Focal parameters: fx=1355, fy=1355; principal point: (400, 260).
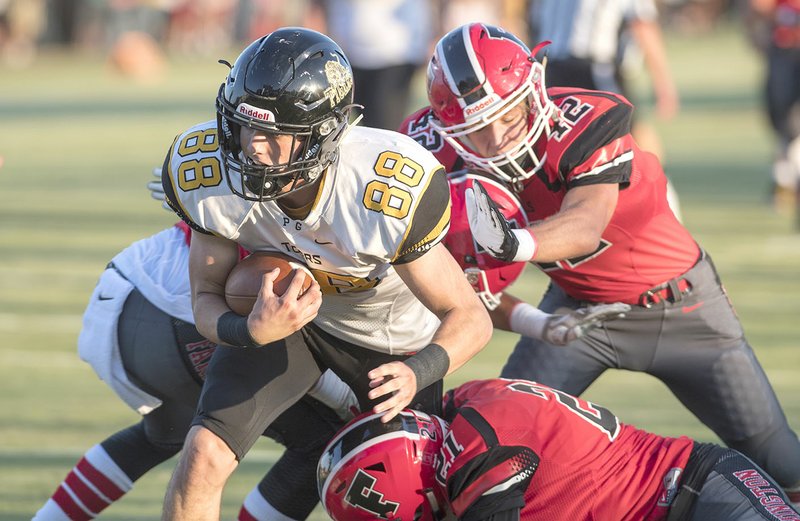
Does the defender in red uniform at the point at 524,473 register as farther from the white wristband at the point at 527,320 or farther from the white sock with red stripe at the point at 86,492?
the white sock with red stripe at the point at 86,492

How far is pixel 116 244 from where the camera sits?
9.54m

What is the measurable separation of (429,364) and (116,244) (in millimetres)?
6323

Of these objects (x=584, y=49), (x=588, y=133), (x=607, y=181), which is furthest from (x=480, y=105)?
(x=584, y=49)

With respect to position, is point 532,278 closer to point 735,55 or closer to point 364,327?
point 364,327

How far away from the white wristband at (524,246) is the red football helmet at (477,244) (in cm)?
19

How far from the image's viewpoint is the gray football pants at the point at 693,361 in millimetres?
4469

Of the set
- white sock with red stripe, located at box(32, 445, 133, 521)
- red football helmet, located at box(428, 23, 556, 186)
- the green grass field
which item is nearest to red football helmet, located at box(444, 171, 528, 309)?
red football helmet, located at box(428, 23, 556, 186)

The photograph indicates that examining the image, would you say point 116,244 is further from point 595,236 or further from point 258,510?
point 595,236

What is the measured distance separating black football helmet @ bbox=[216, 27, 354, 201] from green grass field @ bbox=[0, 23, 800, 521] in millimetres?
1551

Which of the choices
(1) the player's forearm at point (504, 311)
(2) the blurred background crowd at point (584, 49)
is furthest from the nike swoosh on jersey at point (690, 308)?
(2) the blurred background crowd at point (584, 49)

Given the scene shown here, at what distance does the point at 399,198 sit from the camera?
12.0 feet

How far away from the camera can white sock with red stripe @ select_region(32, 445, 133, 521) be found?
4312mm

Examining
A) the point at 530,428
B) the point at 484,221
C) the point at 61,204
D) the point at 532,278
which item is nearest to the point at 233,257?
the point at 484,221

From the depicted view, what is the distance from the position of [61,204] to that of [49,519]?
7.54 meters
